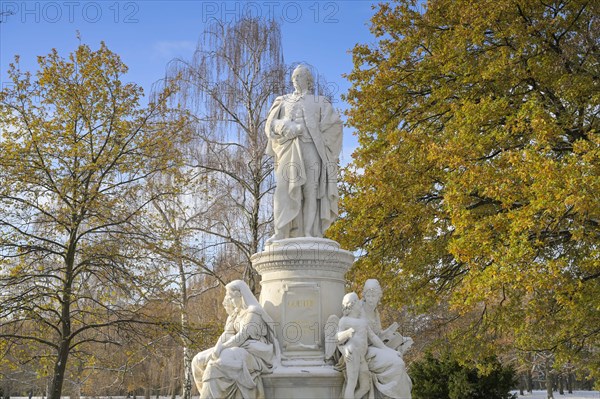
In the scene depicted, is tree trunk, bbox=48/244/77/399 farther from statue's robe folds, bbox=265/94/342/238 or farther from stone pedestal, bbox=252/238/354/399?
stone pedestal, bbox=252/238/354/399

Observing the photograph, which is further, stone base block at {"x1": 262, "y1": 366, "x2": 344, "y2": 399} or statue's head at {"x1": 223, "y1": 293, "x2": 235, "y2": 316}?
statue's head at {"x1": 223, "y1": 293, "x2": 235, "y2": 316}

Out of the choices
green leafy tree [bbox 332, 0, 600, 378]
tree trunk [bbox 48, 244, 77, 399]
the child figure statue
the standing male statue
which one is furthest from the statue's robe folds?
tree trunk [bbox 48, 244, 77, 399]

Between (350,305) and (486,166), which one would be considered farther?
(486,166)

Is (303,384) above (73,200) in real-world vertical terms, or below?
below

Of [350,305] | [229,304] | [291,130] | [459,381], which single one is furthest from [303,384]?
[459,381]

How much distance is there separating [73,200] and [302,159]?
732 cm

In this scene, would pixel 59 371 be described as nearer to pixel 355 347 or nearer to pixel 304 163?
pixel 304 163

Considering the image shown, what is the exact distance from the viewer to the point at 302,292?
25.6 feet

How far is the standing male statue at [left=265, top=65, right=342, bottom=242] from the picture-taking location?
8430mm

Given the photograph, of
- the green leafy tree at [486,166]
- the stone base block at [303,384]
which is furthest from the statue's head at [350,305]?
the green leafy tree at [486,166]

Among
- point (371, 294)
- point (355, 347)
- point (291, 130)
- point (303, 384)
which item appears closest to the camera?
point (355, 347)

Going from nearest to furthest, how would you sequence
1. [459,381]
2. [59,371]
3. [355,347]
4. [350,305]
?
[355,347]
[350,305]
[59,371]
[459,381]

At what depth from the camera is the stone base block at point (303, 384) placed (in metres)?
7.27

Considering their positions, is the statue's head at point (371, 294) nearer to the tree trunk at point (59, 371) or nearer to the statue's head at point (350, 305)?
the statue's head at point (350, 305)
